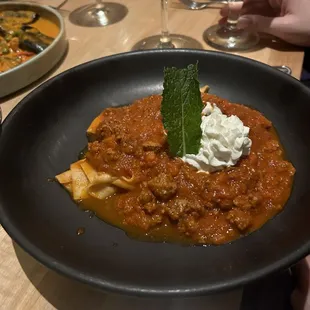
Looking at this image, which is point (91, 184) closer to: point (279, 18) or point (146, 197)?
point (146, 197)

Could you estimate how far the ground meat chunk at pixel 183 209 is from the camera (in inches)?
64.4

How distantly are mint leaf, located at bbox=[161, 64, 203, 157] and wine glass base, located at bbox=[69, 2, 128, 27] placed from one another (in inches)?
68.0

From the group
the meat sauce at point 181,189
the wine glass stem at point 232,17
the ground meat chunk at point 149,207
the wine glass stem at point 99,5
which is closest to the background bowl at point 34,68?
the wine glass stem at point 99,5

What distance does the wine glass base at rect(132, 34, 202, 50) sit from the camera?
293 cm

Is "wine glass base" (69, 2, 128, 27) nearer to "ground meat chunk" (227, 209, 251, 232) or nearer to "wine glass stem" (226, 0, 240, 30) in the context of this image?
"wine glass stem" (226, 0, 240, 30)

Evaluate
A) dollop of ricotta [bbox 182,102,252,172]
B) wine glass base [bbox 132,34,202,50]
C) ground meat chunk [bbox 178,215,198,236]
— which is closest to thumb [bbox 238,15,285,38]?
wine glass base [bbox 132,34,202,50]

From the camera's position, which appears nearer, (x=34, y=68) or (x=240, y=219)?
(x=240, y=219)

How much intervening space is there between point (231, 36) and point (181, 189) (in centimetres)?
163

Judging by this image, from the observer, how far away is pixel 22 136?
1916mm

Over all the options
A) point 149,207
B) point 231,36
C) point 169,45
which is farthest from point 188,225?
point 231,36

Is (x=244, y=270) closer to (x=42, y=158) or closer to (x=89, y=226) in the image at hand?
(x=89, y=226)

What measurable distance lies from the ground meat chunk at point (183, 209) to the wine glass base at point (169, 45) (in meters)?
1.57

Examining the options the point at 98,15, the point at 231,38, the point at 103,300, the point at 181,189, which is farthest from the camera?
the point at 98,15

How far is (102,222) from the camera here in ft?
5.52
